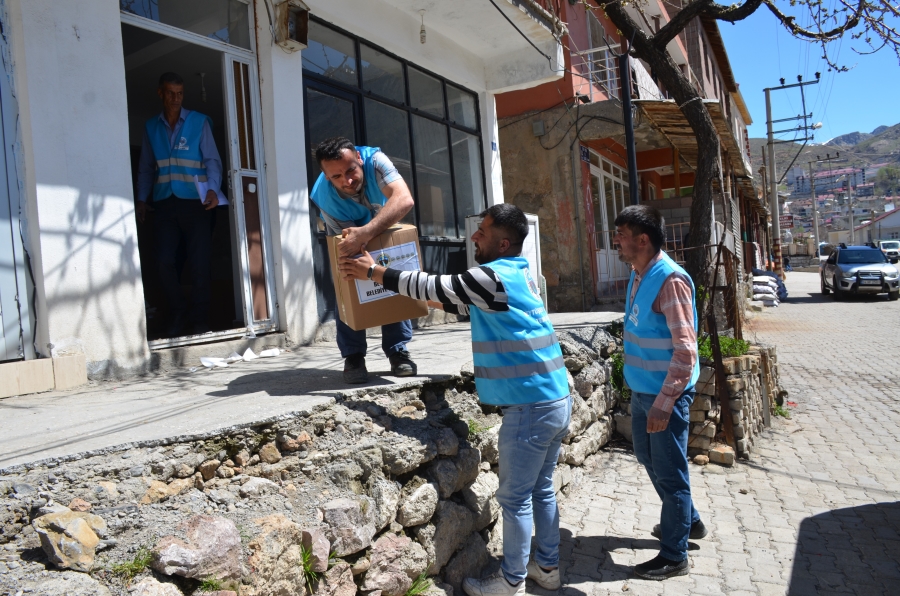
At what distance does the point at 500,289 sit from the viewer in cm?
294

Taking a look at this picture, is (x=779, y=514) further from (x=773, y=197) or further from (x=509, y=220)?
(x=773, y=197)

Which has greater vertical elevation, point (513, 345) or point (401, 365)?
point (513, 345)

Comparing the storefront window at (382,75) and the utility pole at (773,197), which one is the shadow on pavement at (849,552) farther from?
the utility pole at (773,197)

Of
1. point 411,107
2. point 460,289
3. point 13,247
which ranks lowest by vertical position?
point 460,289

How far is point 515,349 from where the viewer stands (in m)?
3.02

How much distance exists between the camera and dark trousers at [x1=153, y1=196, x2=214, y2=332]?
5191mm

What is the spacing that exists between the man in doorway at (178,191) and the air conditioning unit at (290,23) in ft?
3.46

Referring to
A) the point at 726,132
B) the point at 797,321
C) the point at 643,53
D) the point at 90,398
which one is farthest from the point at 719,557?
the point at 797,321

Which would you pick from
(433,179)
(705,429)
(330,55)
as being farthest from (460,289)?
(433,179)

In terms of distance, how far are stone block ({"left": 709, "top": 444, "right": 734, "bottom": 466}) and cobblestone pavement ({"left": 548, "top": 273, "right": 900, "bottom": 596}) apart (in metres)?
0.10

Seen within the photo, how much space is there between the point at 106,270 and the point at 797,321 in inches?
633

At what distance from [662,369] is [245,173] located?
3847 millimetres

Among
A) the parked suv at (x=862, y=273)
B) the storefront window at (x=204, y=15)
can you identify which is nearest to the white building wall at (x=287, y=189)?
the storefront window at (x=204, y=15)

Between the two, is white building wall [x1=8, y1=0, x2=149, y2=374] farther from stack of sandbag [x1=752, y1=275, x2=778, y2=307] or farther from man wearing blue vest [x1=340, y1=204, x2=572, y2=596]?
stack of sandbag [x1=752, y1=275, x2=778, y2=307]
